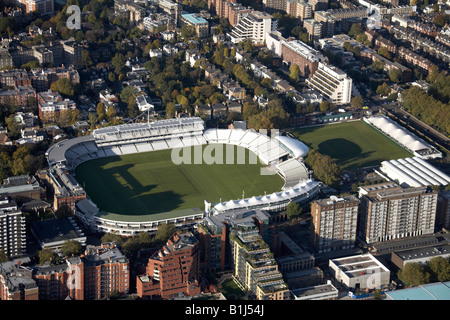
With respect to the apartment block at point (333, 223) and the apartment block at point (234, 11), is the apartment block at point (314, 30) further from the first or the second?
the apartment block at point (333, 223)

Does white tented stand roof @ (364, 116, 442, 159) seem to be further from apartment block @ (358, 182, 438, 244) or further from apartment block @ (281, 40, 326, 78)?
apartment block @ (358, 182, 438, 244)

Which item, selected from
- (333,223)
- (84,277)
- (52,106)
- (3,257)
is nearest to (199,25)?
(52,106)

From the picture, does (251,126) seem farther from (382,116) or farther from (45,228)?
(45,228)

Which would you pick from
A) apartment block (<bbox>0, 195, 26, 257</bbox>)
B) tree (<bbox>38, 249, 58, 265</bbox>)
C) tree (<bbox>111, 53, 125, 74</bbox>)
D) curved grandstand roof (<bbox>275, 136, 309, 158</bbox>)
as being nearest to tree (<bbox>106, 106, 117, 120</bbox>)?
tree (<bbox>111, 53, 125, 74</bbox>)

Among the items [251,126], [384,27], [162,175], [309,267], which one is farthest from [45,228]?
[384,27]

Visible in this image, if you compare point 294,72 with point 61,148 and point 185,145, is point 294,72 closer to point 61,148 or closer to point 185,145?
point 185,145

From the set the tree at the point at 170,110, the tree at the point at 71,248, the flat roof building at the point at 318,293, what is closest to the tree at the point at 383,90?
the tree at the point at 170,110
